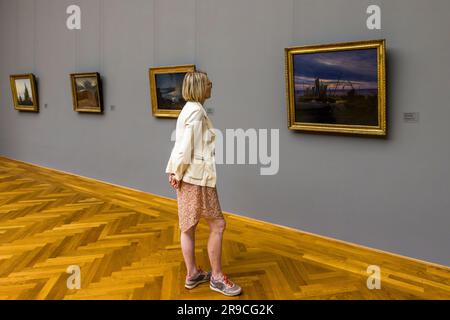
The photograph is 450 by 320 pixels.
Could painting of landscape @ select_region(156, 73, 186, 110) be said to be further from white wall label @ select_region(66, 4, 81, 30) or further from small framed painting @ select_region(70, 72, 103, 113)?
white wall label @ select_region(66, 4, 81, 30)

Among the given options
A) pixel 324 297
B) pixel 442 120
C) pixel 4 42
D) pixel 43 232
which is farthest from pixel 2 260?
pixel 4 42

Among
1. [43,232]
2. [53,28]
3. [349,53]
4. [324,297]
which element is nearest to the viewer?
[324,297]

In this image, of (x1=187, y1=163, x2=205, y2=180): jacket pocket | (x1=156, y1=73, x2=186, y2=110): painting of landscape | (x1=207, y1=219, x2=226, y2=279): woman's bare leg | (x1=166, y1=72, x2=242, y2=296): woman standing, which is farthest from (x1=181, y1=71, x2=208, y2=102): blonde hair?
(x1=156, y1=73, x2=186, y2=110): painting of landscape

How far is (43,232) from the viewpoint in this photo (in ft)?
19.5

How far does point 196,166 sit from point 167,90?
4.29 meters

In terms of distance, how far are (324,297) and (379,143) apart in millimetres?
2127

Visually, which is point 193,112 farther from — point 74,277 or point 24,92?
point 24,92

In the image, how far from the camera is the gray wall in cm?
476

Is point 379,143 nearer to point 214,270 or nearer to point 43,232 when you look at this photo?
point 214,270

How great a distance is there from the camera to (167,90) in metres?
7.76

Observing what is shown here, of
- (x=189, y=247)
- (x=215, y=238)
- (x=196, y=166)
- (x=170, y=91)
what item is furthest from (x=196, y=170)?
(x=170, y=91)

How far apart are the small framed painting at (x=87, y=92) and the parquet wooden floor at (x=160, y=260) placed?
283 cm

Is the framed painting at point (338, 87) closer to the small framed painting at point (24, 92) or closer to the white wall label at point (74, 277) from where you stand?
the white wall label at point (74, 277)

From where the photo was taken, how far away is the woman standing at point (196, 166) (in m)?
3.73
